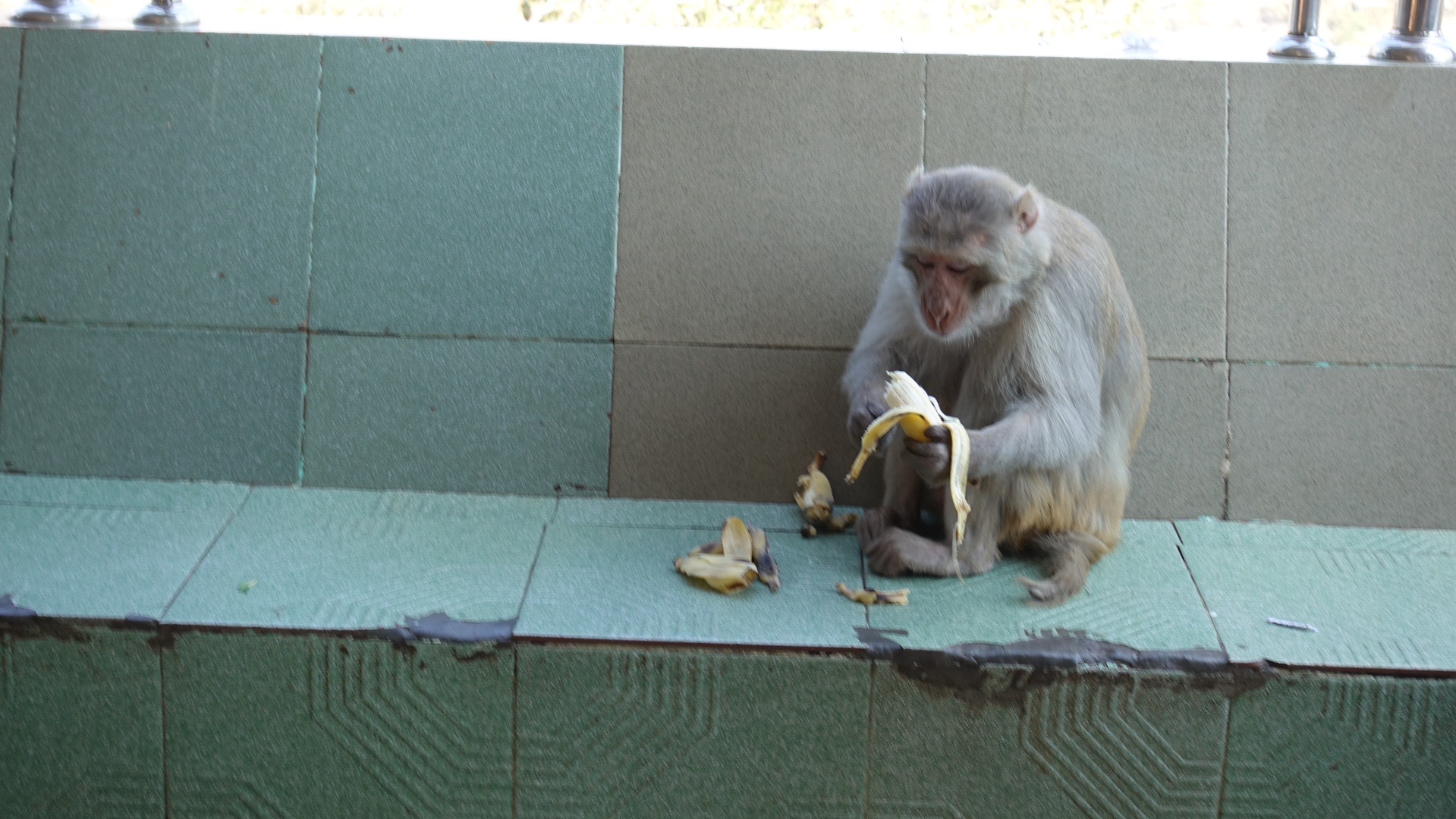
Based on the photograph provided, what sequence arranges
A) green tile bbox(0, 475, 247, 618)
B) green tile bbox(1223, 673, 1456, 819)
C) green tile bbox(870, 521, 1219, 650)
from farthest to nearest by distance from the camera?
1. green tile bbox(0, 475, 247, 618)
2. green tile bbox(870, 521, 1219, 650)
3. green tile bbox(1223, 673, 1456, 819)

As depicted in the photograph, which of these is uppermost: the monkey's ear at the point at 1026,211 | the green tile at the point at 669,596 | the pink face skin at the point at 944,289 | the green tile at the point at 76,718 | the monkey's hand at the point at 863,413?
the monkey's ear at the point at 1026,211

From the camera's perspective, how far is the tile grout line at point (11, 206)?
4492mm

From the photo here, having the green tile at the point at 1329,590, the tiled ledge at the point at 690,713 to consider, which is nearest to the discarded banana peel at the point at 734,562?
the tiled ledge at the point at 690,713

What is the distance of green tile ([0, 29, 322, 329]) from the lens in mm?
4484

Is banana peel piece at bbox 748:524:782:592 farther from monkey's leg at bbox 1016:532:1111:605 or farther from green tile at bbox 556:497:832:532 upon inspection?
monkey's leg at bbox 1016:532:1111:605

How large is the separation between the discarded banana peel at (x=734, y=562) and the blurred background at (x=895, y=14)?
398cm

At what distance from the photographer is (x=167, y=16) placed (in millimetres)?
4629

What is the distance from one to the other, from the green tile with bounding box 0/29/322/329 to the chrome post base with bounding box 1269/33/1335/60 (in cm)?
344

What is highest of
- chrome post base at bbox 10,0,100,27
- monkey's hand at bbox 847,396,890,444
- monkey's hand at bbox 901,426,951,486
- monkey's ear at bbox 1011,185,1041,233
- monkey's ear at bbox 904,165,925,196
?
chrome post base at bbox 10,0,100,27

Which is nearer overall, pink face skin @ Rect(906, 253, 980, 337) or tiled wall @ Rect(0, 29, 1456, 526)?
pink face skin @ Rect(906, 253, 980, 337)

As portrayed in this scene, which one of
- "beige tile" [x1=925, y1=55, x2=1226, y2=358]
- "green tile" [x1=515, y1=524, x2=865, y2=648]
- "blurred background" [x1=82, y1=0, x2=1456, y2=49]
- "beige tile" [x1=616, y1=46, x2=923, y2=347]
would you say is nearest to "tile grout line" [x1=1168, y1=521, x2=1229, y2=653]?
"beige tile" [x1=925, y1=55, x2=1226, y2=358]

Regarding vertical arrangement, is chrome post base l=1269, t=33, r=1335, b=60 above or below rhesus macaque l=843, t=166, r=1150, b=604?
above

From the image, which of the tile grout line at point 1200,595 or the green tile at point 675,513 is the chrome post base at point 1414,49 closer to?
the tile grout line at point 1200,595

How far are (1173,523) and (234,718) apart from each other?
3.03 metres
